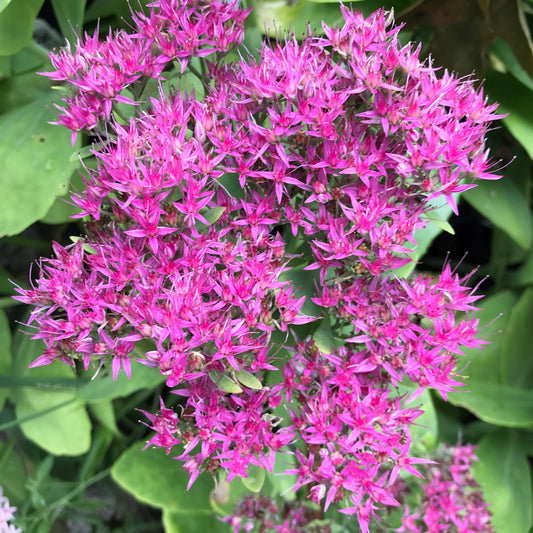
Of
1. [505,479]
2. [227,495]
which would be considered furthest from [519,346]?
[227,495]

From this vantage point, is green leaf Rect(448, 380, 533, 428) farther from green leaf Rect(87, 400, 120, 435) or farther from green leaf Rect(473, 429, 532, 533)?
green leaf Rect(87, 400, 120, 435)

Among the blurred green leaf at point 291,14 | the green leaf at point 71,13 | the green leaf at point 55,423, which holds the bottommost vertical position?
the green leaf at point 55,423

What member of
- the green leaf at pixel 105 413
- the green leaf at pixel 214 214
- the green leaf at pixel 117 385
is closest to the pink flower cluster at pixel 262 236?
the green leaf at pixel 214 214

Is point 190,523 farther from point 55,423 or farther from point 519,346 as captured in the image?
point 519,346

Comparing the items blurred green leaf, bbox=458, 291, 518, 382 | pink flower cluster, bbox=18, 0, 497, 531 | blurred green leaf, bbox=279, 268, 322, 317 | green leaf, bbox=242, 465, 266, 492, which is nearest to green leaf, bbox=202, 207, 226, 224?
pink flower cluster, bbox=18, 0, 497, 531

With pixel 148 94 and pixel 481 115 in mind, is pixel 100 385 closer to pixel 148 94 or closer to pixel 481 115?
pixel 148 94

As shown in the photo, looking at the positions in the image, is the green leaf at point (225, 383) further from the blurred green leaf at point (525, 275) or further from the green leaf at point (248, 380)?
the blurred green leaf at point (525, 275)

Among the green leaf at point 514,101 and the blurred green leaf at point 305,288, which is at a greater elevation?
the green leaf at point 514,101
